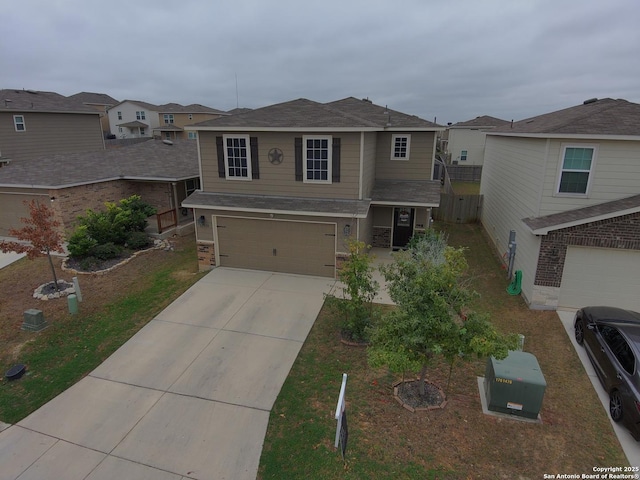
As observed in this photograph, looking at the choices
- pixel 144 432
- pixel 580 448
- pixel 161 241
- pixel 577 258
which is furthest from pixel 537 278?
pixel 161 241

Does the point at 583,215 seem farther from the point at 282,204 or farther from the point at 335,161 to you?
the point at 282,204

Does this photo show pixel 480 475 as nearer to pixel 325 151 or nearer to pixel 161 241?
pixel 325 151

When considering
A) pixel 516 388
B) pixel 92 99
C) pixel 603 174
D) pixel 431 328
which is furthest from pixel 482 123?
pixel 92 99

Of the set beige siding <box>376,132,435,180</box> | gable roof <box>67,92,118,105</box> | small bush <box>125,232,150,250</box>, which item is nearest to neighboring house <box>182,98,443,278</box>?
beige siding <box>376,132,435,180</box>

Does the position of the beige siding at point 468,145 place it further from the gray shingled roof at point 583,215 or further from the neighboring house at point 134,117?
the neighboring house at point 134,117

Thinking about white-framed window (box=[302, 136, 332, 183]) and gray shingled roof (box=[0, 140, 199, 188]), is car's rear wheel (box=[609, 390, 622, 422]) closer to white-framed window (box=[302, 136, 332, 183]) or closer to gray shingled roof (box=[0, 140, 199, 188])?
white-framed window (box=[302, 136, 332, 183])

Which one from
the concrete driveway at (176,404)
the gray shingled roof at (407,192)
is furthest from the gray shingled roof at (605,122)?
the concrete driveway at (176,404)
